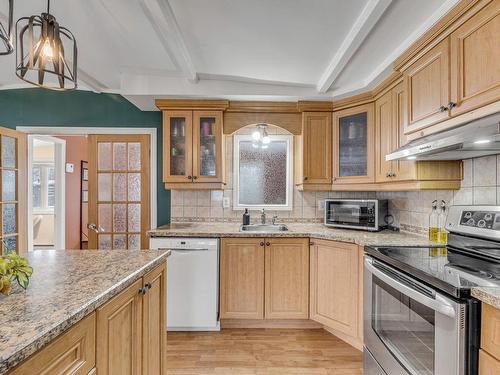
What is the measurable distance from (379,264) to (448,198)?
0.91 metres

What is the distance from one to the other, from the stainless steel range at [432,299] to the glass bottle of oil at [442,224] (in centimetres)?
27

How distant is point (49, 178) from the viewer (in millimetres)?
5836

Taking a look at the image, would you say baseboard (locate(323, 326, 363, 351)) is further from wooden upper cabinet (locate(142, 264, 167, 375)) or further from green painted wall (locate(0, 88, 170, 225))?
green painted wall (locate(0, 88, 170, 225))

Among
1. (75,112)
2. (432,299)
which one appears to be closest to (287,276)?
(432,299)

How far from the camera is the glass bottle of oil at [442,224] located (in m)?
2.15

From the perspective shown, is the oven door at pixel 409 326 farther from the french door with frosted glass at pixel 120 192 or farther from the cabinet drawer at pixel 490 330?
the french door with frosted glass at pixel 120 192

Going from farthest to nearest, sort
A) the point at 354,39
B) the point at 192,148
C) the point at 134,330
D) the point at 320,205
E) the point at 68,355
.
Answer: the point at 320,205 < the point at 192,148 < the point at 354,39 < the point at 134,330 < the point at 68,355

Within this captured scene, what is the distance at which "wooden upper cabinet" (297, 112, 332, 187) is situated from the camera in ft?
9.83

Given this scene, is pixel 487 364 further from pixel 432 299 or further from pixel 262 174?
pixel 262 174

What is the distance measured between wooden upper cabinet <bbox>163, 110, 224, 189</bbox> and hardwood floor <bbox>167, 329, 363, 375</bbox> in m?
1.45

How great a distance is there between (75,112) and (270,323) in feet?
10.3

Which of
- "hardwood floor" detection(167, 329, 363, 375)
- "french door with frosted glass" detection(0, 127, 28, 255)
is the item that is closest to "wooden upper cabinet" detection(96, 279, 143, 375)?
"hardwood floor" detection(167, 329, 363, 375)

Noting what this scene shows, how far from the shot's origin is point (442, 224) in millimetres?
2250

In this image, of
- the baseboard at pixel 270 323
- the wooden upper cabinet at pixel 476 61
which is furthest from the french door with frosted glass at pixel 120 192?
the wooden upper cabinet at pixel 476 61
